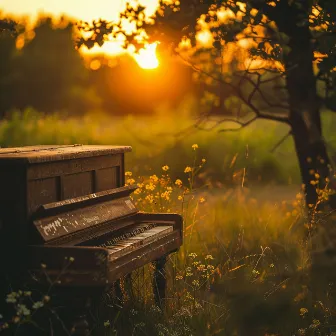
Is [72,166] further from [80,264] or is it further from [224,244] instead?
[224,244]

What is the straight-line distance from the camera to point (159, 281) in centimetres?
507

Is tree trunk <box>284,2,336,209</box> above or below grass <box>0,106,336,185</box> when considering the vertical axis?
above

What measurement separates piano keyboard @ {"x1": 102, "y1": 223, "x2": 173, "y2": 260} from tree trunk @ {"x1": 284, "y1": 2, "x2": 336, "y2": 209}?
2.63 metres

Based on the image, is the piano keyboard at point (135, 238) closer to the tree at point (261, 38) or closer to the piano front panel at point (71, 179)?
the piano front panel at point (71, 179)

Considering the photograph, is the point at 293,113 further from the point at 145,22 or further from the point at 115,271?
the point at 115,271

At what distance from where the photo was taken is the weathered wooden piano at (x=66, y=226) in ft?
11.9

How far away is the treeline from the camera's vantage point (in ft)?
167

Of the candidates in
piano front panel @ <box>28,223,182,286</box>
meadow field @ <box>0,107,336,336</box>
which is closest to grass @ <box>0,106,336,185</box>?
meadow field @ <box>0,107,336,336</box>

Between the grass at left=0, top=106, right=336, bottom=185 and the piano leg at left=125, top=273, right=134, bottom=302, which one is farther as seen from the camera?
the grass at left=0, top=106, right=336, bottom=185

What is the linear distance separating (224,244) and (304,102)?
1.78 meters

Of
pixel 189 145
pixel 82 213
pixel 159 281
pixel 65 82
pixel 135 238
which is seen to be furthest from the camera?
pixel 65 82

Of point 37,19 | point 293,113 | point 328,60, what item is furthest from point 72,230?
point 37,19

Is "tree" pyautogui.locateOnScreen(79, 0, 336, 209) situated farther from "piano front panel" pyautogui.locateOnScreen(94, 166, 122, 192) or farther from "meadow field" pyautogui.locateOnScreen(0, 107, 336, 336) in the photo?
"piano front panel" pyautogui.locateOnScreen(94, 166, 122, 192)

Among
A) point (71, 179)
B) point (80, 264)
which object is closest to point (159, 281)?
point (71, 179)
